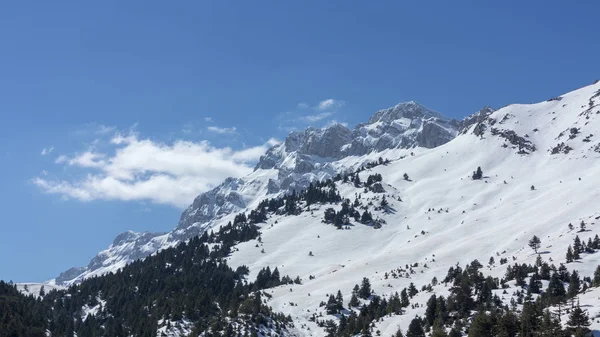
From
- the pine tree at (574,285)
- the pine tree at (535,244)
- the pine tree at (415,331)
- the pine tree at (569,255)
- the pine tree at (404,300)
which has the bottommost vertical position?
the pine tree at (415,331)

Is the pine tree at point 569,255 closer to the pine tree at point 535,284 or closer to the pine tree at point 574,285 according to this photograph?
the pine tree at point 574,285

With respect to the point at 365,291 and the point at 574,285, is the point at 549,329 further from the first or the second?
the point at 365,291

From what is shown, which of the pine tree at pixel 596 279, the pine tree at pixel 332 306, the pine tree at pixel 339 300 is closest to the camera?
the pine tree at pixel 596 279

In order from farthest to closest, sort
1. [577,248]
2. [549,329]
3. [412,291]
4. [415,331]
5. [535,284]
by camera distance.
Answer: [412,291]
[577,248]
[535,284]
[415,331]
[549,329]

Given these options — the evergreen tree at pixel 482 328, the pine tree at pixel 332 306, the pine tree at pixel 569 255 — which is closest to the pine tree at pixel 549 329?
the evergreen tree at pixel 482 328

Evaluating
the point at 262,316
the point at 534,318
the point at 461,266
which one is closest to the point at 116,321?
the point at 262,316

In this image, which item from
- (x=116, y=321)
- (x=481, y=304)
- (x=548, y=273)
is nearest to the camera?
(x=481, y=304)

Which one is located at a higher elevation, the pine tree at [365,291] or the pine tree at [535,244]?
the pine tree at [535,244]

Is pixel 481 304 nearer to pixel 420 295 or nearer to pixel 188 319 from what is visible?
pixel 420 295

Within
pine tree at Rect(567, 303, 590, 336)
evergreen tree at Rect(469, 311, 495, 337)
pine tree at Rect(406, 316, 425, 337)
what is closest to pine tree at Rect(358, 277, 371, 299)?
pine tree at Rect(406, 316, 425, 337)

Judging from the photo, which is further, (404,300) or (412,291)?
(412,291)

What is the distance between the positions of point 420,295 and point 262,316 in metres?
A: 35.6

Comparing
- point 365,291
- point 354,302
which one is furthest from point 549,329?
point 365,291

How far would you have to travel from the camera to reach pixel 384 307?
164000mm
